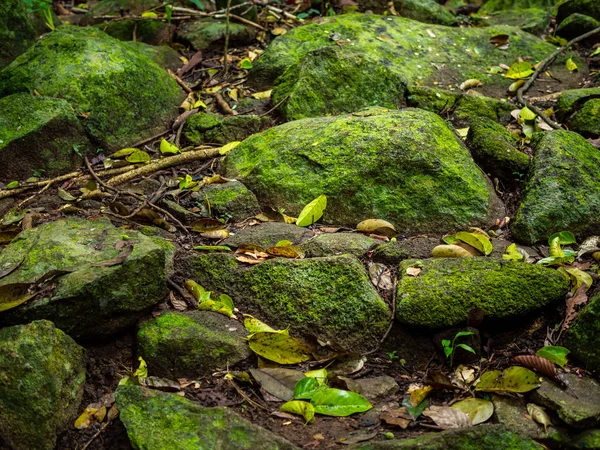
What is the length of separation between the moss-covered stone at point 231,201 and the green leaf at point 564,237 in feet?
5.48

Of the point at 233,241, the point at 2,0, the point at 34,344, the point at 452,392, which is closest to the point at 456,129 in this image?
the point at 233,241

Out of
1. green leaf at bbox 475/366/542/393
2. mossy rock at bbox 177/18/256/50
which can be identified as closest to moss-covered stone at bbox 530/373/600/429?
green leaf at bbox 475/366/542/393

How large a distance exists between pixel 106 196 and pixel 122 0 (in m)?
3.12

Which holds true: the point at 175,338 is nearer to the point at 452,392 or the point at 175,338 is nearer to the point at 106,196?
the point at 452,392

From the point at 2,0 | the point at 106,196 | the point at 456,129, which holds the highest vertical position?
the point at 2,0

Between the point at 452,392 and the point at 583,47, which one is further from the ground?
the point at 583,47

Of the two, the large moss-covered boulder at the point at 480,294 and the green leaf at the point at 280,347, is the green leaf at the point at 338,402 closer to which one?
the green leaf at the point at 280,347

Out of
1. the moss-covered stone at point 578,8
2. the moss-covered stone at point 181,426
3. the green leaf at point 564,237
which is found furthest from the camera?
the moss-covered stone at point 578,8

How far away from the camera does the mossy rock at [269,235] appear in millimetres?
3326

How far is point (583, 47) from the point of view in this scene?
582cm

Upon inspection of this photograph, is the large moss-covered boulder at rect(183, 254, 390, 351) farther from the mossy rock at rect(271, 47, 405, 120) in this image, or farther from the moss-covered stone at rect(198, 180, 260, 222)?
the mossy rock at rect(271, 47, 405, 120)

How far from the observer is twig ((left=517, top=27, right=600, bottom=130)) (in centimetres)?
443

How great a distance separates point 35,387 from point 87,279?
47 centimetres

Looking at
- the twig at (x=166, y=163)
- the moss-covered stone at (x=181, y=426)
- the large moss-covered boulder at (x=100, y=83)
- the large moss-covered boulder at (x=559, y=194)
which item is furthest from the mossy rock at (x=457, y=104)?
the moss-covered stone at (x=181, y=426)
